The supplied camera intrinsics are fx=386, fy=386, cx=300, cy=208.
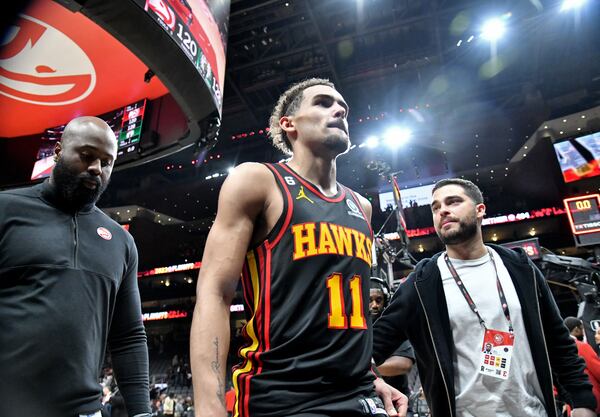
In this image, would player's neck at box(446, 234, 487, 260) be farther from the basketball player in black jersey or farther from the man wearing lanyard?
the basketball player in black jersey

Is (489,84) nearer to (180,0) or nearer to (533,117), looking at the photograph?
(533,117)

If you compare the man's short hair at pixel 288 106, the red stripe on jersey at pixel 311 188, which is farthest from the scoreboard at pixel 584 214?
the red stripe on jersey at pixel 311 188

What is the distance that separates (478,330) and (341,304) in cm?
138

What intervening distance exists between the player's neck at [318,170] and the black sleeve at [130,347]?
3.57ft

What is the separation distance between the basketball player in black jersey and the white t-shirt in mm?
936

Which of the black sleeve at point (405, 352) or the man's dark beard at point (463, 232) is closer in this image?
the man's dark beard at point (463, 232)

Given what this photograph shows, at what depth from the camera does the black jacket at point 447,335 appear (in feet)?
7.45

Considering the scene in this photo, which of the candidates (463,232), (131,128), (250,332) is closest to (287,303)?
(250,332)

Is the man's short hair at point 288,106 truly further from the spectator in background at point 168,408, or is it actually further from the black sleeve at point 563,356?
the spectator in background at point 168,408

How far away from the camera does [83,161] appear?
1.96 metres

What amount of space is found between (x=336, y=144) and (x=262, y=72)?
39.3 feet

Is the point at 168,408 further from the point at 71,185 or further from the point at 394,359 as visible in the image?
the point at 71,185

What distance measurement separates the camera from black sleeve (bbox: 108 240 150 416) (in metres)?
1.89

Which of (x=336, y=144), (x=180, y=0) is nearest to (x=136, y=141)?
(x=180, y=0)
